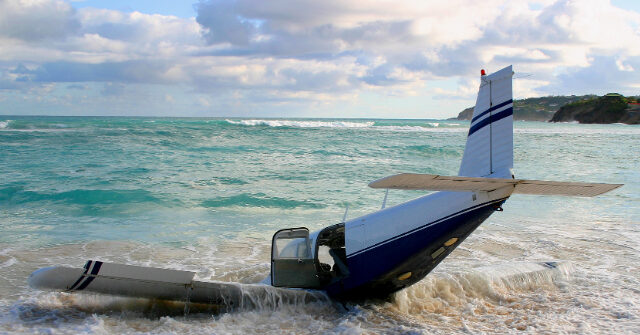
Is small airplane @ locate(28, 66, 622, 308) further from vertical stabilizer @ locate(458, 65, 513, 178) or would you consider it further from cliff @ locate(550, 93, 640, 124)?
cliff @ locate(550, 93, 640, 124)

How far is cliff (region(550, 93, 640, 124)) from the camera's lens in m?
89.4

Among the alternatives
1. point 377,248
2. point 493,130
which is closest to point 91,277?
point 377,248

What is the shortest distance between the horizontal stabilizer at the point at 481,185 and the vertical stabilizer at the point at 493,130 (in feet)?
2.24

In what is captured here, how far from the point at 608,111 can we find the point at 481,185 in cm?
10201

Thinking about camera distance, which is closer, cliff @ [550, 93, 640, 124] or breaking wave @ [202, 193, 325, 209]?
breaking wave @ [202, 193, 325, 209]

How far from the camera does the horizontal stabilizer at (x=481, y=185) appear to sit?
184 inches

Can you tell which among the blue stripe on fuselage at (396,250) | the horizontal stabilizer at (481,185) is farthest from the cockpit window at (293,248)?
the horizontal stabilizer at (481,185)

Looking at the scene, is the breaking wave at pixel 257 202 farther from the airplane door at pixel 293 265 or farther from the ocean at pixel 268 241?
the airplane door at pixel 293 265

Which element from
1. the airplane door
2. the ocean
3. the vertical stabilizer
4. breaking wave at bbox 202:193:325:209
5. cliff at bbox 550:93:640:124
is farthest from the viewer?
cliff at bbox 550:93:640:124

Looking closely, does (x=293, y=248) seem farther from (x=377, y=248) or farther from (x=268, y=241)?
(x=268, y=241)

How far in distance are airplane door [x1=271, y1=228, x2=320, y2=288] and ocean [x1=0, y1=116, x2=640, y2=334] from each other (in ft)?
1.13

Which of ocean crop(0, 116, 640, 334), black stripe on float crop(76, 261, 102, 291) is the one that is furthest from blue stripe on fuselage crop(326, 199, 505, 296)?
black stripe on float crop(76, 261, 102, 291)

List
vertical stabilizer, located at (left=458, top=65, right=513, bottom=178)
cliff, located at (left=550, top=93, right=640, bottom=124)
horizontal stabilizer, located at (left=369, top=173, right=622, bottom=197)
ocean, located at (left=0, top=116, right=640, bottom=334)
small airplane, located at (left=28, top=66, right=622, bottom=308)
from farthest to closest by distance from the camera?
cliff, located at (left=550, top=93, right=640, bottom=124) → ocean, located at (left=0, top=116, right=640, bottom=334) → vertical stabilizer, located at (left=458, top=65, right=513, bottom=178) → small airplane, located at (left=28, top=66, right=622, bottom=308) → horizontal stabilizer, located at (left=369, top=173, right=622, bottom=197)

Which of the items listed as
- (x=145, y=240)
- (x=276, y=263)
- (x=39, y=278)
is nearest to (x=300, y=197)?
(x=145, y=240)
